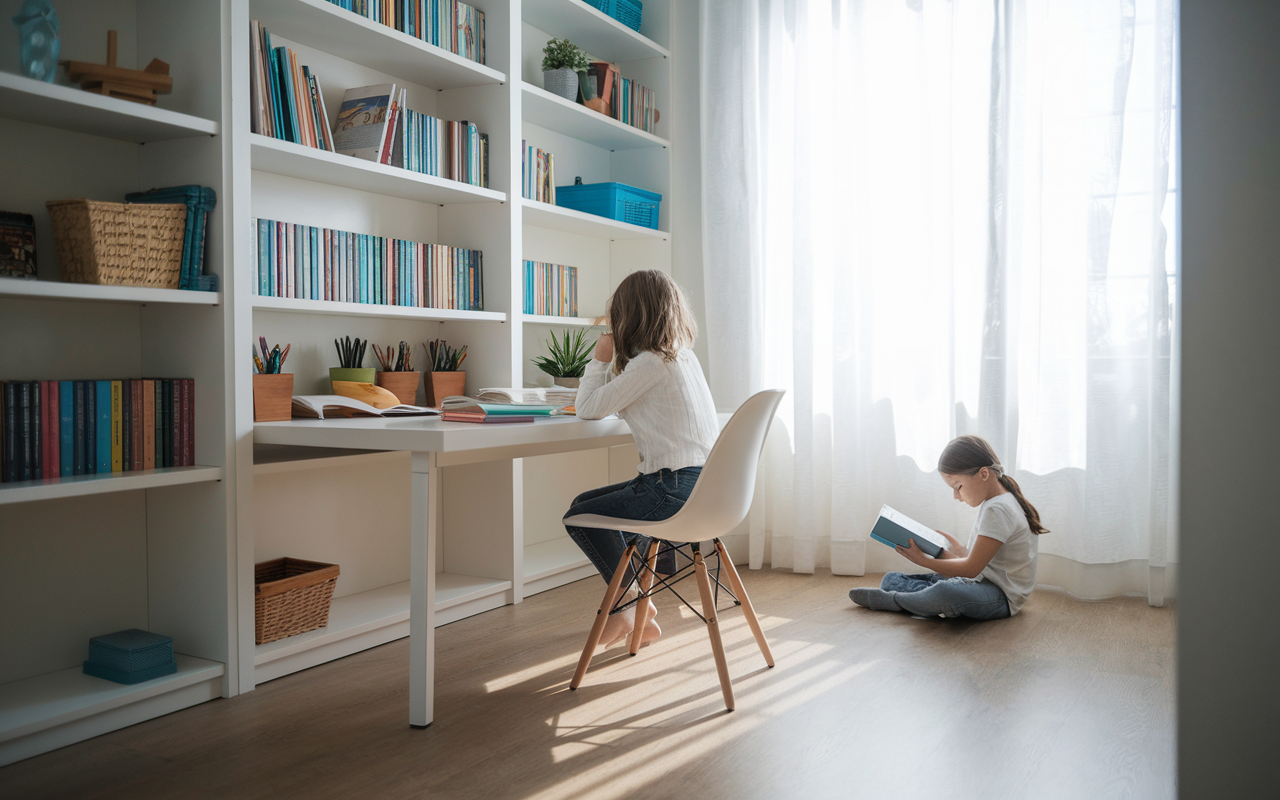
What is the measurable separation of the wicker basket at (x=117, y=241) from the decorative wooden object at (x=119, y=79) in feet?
0.78

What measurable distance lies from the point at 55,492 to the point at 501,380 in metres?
1.40

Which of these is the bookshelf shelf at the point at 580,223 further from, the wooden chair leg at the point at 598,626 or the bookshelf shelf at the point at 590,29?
the wooden chair leg at the point at 598,626

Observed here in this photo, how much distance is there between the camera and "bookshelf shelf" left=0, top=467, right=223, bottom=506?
1691 millimetres

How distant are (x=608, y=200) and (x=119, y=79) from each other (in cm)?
183

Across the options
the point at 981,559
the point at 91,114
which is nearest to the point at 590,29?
the point at 91,114

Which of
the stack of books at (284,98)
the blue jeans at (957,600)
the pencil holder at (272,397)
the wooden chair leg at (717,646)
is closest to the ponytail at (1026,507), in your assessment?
the blue jeans at (957,600)

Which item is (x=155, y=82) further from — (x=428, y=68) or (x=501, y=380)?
(x=501, y=380)

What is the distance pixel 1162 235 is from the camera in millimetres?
2854

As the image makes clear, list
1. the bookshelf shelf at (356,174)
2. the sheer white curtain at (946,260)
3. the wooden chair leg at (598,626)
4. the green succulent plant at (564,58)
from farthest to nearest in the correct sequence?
the green succulent plant at (564,58), the sheer white curtain at (946,260), the bookshelf shelf at (356,174), the wooden chair leg at (598,626)

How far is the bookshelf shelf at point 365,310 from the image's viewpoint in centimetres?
221

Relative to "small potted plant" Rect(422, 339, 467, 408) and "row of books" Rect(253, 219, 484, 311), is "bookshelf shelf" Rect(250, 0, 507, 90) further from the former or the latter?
"small potted plant" Rect(422, 339, 467, 408)

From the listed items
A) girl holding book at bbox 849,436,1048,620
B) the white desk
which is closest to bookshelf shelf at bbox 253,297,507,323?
the white desk

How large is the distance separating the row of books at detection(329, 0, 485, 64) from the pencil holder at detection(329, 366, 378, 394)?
970mm

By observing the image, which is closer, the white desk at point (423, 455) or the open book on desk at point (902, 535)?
the white desk at point (423, 455)
